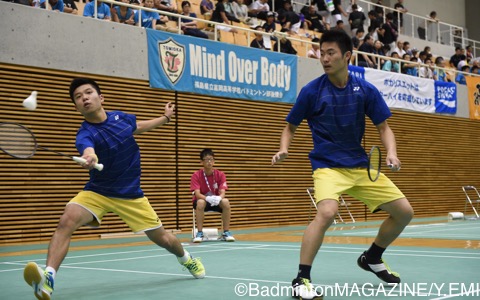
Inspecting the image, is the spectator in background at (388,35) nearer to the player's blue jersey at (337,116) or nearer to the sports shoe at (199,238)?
the sports shoe at (199,238)

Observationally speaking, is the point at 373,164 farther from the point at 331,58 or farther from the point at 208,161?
the point at 208,161

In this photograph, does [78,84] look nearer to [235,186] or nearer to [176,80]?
[176,80]

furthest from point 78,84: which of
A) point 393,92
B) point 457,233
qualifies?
point 393,92

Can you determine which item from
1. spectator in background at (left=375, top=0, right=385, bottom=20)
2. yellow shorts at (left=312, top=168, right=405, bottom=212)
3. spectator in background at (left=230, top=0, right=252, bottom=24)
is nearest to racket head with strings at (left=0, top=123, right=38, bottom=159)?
yellow shorts at (left=312, top=168, right=405, bottom=212)

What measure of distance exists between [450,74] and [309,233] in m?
19.7

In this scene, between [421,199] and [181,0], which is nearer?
[181,0]

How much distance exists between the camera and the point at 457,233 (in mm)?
12180

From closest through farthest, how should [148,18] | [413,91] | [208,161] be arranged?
[208,161] < [148,18] < [413,91]

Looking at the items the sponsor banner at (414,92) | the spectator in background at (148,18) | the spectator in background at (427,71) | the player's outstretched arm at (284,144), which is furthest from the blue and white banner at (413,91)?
the player's outstretched arm at (284,144)

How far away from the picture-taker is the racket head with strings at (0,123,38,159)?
17.6 feet

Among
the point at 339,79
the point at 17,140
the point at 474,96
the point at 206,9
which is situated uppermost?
the point at 206,9

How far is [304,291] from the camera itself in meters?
4.86

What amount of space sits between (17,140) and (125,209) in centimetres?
109

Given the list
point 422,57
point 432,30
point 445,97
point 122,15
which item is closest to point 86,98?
point 122,15
